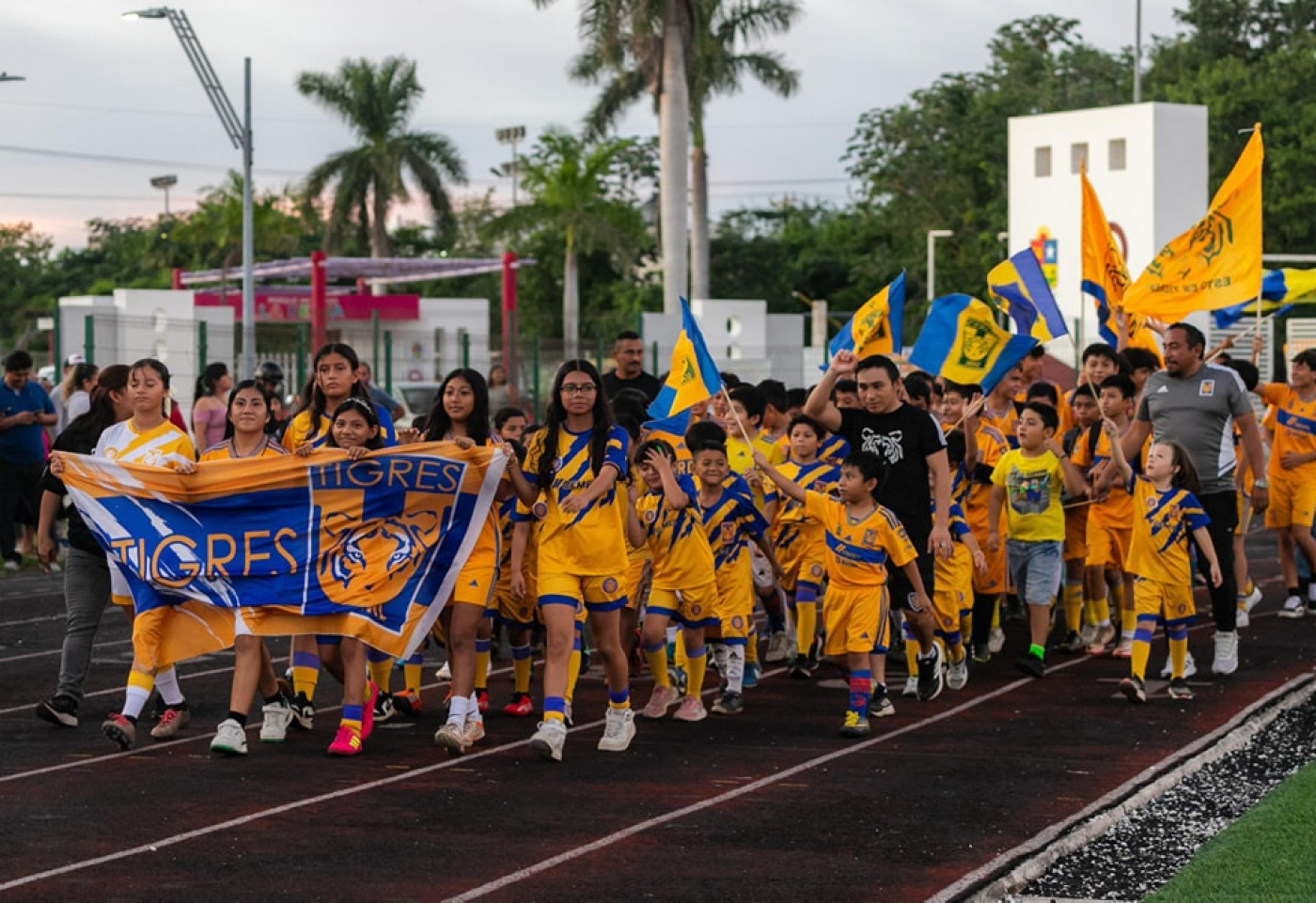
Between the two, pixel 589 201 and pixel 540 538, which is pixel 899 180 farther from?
pixel 540 538

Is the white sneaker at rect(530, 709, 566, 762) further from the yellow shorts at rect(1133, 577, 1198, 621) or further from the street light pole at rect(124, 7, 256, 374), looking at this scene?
the street light pole at rect(124, 7, 256, 374)

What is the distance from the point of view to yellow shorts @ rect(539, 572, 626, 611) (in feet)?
30.4

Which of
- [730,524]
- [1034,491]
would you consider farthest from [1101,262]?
[730,524]

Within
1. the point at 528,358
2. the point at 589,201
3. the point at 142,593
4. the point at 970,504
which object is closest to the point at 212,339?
the point at 528,358

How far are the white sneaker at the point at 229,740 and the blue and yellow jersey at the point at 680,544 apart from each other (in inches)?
92.7

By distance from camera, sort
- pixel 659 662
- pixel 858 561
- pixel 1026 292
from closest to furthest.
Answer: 1. pixel 858 561
2. pixel 659 662
3. pixel 1026 292

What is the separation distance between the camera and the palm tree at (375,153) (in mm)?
63500

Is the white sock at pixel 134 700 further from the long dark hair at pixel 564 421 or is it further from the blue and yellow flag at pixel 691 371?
the blue and yellow flag at pixel 691 371

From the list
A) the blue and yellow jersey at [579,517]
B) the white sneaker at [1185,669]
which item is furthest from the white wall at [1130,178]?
the blue and yellow jersey at [579,517]

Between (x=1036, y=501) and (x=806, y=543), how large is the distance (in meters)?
1.50

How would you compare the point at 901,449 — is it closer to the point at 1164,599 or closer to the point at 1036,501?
the point at 1164,599

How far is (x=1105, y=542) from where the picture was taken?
13.0m

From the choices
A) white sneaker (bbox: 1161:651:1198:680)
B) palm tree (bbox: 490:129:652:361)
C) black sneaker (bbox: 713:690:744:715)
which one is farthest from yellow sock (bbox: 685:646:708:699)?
palm tree (bbox: 490:129:652:361)

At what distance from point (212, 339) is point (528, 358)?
229 inches
